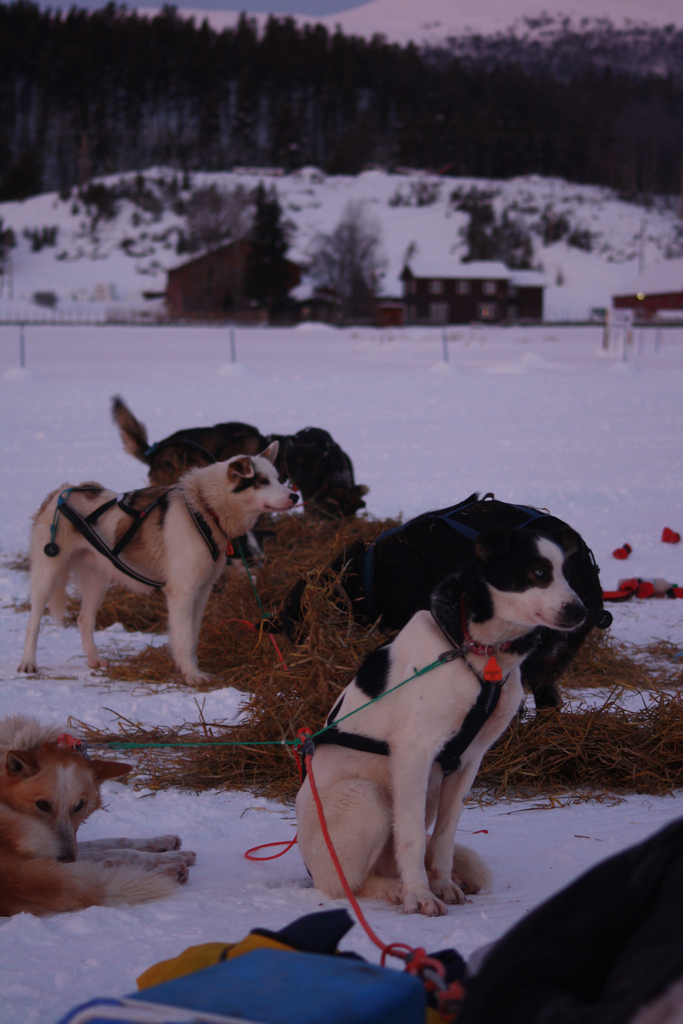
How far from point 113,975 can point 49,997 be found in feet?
0.50

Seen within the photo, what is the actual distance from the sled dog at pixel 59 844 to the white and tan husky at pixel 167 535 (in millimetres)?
2087

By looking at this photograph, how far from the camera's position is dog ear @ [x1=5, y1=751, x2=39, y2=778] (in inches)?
105

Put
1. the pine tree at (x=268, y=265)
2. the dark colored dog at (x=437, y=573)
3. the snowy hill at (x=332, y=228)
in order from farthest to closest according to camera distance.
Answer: the snowy hill at (x=332, y=228) → the pine tree at (x=268, y=265) → the dark colored dog at (x=437, y=573)

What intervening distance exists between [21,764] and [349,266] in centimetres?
5954

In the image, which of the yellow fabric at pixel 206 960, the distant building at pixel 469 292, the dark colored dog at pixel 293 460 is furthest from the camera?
the distant building at pixel 469 292

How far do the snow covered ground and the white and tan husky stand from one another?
1.35 ft

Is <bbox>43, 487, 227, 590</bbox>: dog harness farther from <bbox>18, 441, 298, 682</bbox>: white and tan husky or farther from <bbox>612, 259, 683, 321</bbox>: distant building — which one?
<bbox>612, 259, 683, 321</bbox>: distant building

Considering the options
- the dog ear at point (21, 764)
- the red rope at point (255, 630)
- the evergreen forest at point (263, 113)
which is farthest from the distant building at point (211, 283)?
the dog ear at point (21, 764)

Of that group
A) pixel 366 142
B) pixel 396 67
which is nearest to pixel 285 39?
pixel 396 67

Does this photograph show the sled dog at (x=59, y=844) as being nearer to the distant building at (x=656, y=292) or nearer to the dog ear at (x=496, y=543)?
the dog ear at (x=496, y=543)

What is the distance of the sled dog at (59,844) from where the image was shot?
2475 millimetres

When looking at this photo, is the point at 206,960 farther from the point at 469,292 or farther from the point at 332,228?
the point at 332,228

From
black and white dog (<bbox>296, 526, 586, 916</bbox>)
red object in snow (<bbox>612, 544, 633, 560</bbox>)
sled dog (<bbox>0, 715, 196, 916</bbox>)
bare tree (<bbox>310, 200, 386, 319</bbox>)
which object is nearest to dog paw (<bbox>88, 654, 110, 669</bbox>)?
sled dog (<bbox>0, 715, 196, 916</bbox>)

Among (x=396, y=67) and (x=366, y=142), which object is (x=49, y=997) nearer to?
(x=366, y=142)
